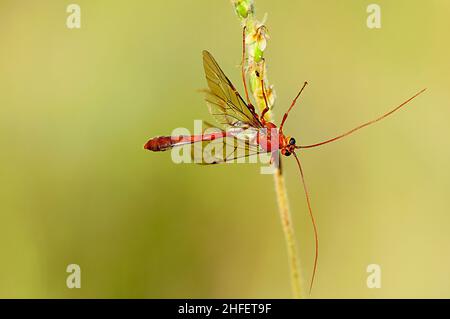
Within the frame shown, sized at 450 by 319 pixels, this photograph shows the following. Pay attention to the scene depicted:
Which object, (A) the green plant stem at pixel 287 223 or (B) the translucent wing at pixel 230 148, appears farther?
(B) the translucent wing at pixel 230 148

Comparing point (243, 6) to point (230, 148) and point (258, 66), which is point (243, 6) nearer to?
point (258, 66)

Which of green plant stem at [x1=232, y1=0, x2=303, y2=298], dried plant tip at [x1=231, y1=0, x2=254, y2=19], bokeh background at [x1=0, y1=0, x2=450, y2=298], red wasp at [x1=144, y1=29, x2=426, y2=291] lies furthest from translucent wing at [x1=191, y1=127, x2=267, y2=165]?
bokeh background at [x1=0, y1=0, x2=450, y2=298]

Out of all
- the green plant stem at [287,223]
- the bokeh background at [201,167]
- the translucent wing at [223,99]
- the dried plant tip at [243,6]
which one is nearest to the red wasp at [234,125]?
the translucent wing at [223,99]

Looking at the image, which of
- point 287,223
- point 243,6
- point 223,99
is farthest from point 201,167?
point 243,6

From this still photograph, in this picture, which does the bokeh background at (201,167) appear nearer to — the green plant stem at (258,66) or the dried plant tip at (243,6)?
the green plant stem at (258,66)

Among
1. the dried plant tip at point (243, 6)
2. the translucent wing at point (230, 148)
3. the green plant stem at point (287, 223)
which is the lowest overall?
the green plant stem at point (287, 223)

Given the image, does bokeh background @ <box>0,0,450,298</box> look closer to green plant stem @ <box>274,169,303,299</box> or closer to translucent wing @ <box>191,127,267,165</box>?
translucent wing @ <box>191,127,267,165</box>
